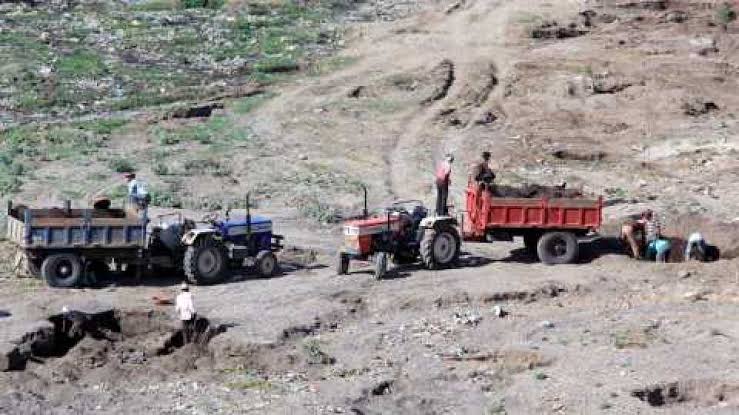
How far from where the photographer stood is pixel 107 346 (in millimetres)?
21969

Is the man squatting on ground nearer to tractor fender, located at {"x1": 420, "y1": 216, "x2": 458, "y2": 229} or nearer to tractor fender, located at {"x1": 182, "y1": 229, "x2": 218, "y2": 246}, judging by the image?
tractor fender, located at {"x1": 420, "y1": 216, "x2": 458, "y2": 229}

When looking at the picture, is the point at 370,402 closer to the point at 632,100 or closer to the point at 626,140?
the point at 626,140

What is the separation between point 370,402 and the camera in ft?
65.5

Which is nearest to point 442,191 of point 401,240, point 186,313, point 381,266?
point 401,240

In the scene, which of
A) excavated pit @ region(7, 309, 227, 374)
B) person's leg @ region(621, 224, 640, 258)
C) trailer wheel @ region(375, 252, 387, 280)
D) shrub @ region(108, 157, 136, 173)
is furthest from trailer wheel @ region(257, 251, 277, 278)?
shrub @ region(108, 157, 136, 173)

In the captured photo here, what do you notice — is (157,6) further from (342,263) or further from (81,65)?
(342,263)

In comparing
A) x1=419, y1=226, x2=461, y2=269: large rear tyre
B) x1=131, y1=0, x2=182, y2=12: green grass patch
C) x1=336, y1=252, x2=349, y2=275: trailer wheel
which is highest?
x1=131, y1=0, x2=182, y2=12: green grass patch

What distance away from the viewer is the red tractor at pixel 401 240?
2630 centimetres

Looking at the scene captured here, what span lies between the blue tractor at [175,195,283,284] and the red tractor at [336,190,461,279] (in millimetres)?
1434

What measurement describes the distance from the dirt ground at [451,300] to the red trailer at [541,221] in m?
0.60

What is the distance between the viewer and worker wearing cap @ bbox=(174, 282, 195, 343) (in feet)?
72.9

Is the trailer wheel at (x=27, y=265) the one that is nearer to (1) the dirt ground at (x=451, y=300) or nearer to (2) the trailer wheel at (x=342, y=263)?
(1) the dirt ground at (x=451, y=300)

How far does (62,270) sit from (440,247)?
685 centimetres

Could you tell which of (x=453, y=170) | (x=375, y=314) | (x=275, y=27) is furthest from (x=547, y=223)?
(x=275, y=27)
